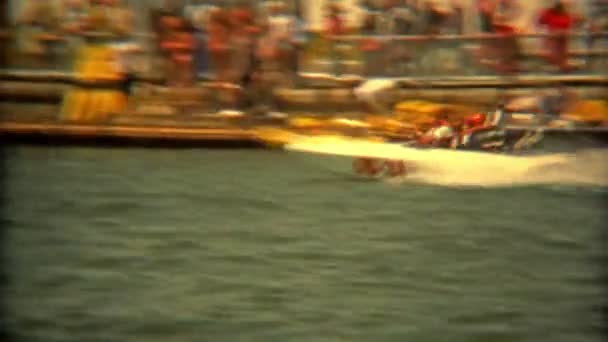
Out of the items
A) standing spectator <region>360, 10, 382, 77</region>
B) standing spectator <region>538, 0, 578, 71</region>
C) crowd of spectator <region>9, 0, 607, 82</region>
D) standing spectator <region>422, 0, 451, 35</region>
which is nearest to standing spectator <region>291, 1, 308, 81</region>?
crowd of spectator <region>9, 0, 607, 82</region>

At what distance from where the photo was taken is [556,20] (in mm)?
3322

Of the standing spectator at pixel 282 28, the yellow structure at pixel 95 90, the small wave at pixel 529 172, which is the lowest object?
the small wave at pixel 529 172

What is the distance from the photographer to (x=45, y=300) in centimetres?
333

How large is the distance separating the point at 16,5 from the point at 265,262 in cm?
85

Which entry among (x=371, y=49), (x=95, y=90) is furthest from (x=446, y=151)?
(x=95, y=90)

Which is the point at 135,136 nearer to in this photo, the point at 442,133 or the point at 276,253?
the point at 276,253

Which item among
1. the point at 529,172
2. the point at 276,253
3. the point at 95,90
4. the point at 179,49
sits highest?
the point at 179,49

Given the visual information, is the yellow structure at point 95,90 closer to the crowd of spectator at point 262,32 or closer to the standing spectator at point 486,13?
the crowd of spectator at point 262,32

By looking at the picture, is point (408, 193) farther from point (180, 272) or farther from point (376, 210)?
point (180, 272)

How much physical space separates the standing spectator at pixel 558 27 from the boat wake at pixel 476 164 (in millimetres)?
228

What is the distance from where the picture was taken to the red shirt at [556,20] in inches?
131

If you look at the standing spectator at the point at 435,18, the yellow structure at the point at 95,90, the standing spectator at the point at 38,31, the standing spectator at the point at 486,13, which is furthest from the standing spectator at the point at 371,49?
the standing spectator at the point at 38,31

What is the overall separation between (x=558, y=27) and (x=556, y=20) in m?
0.03

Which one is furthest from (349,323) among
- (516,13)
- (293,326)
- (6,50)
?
(6,50)
